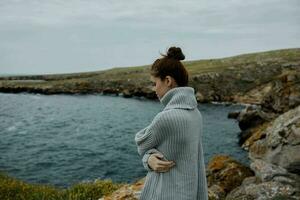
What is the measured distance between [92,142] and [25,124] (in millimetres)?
19301

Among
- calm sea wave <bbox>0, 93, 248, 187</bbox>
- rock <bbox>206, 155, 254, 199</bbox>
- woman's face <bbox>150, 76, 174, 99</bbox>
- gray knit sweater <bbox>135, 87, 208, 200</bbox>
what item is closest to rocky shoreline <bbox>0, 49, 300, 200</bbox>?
rock <bbox>206, 155, 254, 199</bbox>

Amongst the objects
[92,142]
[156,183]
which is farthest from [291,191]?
[92,142]

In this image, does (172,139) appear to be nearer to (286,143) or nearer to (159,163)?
(159,163)

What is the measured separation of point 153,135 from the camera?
460cm

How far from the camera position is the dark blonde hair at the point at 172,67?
15.5ft

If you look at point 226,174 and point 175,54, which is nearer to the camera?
point 175,54

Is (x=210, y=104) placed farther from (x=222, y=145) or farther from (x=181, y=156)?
(x=181, y=156)

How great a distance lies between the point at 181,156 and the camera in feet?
15.3

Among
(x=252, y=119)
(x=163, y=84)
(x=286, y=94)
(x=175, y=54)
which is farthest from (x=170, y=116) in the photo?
(x=286, y=94)

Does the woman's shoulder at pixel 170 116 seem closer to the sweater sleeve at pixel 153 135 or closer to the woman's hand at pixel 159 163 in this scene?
the sweater sleeve at pixel 153 135

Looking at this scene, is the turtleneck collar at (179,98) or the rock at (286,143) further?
the rock at (286,143)

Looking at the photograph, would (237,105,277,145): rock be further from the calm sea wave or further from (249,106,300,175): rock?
(249,106,300,175): rock

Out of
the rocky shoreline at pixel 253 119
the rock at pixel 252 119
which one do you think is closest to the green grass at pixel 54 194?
the rocky shoreline at pixel 253 119

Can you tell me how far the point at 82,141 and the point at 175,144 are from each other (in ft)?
134
